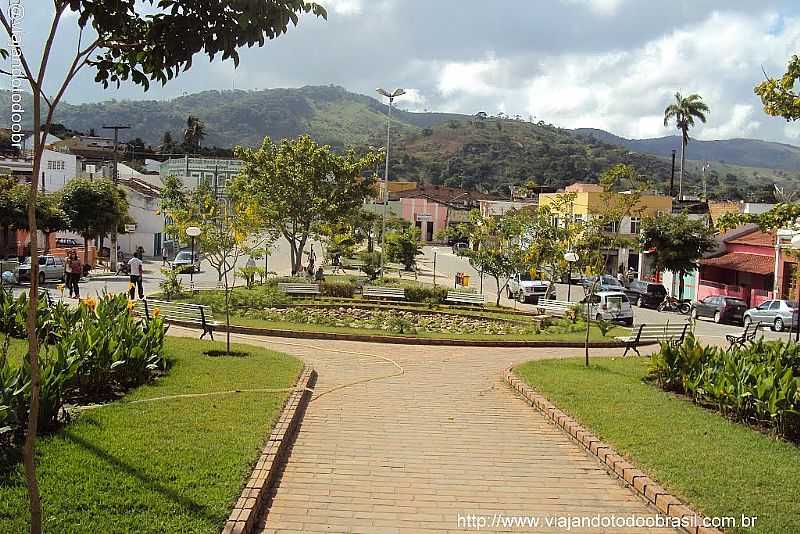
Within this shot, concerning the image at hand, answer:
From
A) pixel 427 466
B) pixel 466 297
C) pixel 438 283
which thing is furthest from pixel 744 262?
pixel 427 466

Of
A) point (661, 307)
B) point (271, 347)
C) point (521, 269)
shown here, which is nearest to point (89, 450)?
point (271, 347)

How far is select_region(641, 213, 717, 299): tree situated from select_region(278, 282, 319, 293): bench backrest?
2090 cm

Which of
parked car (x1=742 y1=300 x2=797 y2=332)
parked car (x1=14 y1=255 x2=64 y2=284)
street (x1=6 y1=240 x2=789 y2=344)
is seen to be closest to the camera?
street (x1=6 y1=240 x2=789 y2=344)

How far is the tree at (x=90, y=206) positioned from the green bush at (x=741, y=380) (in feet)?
107

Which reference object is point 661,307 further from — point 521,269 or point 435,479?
point 435,479

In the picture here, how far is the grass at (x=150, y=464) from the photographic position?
5.55 metres

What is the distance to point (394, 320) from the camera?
20625 mm

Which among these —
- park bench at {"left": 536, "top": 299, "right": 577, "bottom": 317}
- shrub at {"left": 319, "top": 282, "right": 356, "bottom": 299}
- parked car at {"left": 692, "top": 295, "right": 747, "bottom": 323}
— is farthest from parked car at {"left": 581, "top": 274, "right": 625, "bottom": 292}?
shrub at {"left": 319, "top": 282, "right": 356, "bottom": 299}

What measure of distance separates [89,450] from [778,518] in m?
5.89

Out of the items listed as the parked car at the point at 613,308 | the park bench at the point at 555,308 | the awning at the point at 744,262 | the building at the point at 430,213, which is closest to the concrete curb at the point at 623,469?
the park bench at the point at 555,308

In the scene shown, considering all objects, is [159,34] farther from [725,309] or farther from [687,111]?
[687,111]

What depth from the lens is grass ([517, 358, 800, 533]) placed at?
21.5ft

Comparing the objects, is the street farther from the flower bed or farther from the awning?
the awning

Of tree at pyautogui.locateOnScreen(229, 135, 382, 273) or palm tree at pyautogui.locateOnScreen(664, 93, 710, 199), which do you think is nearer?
tree at pyautogui.locateOnScreen(229, 135, 382, 273)
